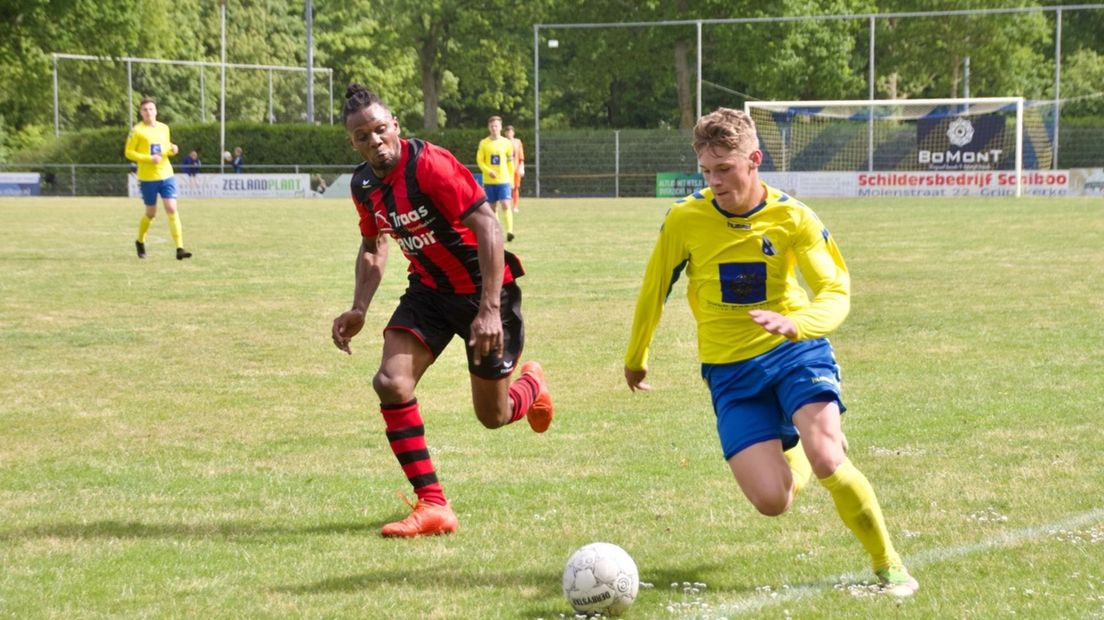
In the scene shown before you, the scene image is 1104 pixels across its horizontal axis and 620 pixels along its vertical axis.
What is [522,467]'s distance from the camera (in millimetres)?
6895

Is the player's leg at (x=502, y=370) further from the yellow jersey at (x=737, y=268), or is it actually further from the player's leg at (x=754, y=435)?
the player's leg at (x=754, y=435)

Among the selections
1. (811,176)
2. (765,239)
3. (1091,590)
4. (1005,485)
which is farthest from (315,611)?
(811,176)

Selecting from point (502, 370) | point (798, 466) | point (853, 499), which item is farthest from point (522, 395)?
point (853, 499)

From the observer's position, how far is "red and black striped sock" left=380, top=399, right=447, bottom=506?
19.0 ft

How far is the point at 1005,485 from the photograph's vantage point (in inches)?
243

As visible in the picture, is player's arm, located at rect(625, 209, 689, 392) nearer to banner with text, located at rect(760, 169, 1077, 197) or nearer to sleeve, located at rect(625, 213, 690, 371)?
sleeve, located at rect(625, 213, 690, 371)

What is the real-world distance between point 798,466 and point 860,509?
2.26ft

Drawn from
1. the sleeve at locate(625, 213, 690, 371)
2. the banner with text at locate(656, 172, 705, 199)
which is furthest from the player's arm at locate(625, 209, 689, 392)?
the banner with text at locate(656, 172, 705, 199)

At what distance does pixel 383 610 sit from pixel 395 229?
185 cm

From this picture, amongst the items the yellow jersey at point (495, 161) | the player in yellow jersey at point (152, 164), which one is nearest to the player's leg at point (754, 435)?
the player in yellow jersey at point (152, 164)

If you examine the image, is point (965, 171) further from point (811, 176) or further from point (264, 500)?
point (264, 500)

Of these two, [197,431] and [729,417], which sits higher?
[729,417]

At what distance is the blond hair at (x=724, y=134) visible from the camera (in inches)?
188

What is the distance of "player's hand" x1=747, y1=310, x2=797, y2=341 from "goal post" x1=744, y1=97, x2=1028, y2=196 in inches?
1301
